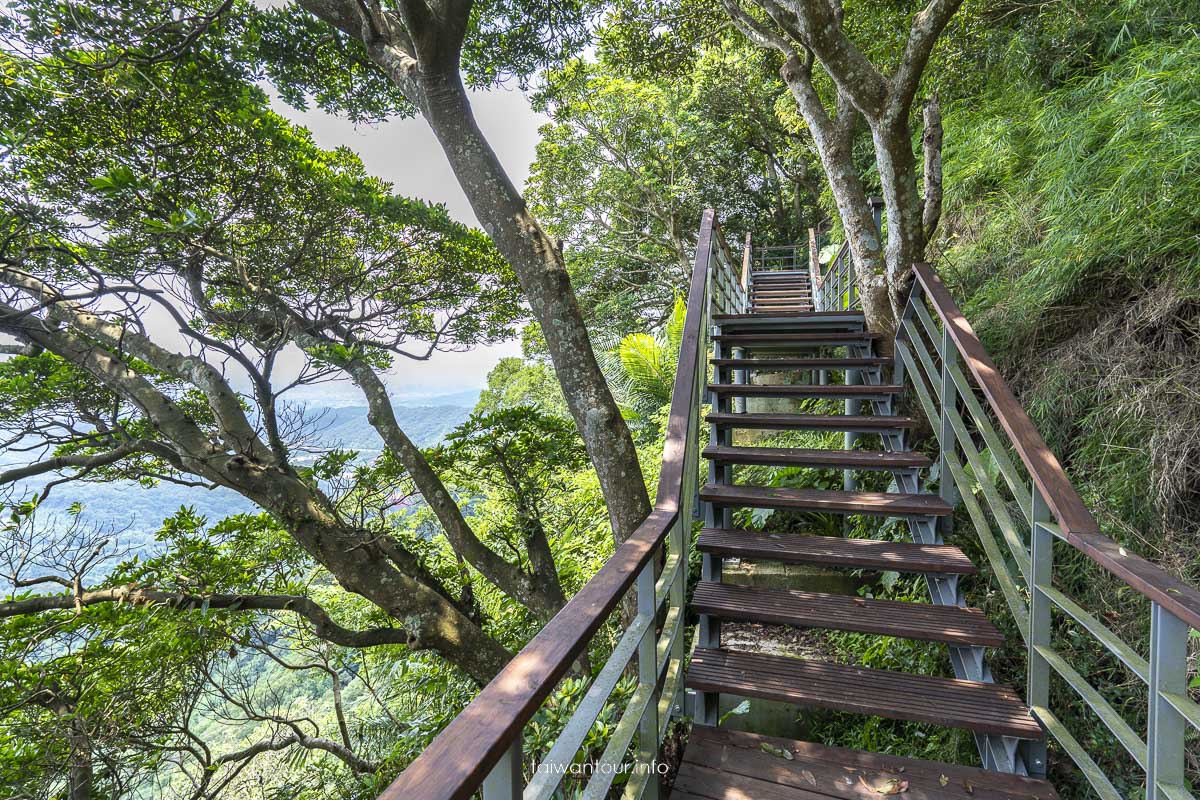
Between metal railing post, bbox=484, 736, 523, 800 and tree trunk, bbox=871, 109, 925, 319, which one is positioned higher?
tree trunk, bbox=871, 109, 925, 319

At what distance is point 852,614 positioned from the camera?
2021mm

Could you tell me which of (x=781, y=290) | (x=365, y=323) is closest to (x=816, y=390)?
(x=365, y=323)

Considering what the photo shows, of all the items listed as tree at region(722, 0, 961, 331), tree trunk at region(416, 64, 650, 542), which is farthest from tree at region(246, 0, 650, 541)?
tree at region(722, 0, 961, 331)

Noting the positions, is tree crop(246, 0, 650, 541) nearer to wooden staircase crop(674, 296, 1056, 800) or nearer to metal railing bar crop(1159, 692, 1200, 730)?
wooden staircase crop(674, 296, 1056, 800)

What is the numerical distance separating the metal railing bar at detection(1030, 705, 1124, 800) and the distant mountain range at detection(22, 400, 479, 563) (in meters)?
3.55

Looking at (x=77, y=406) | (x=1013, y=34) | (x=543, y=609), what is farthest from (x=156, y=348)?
(x=1013, y=34)

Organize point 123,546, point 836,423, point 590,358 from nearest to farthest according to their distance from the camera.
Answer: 1. point 590,358
2. point 836,423
3. point 123,546

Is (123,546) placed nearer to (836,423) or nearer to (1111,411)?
(836,423)

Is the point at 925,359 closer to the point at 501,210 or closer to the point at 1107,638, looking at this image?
the point at 1107,638

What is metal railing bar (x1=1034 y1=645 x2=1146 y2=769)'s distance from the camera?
118 centimetres

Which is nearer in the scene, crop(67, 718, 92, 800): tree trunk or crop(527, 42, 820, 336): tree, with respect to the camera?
crop(67, 718, 92, 800): tree trunk

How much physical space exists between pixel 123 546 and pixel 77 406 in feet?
3.27

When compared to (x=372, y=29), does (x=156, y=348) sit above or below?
below

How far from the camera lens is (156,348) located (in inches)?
124
